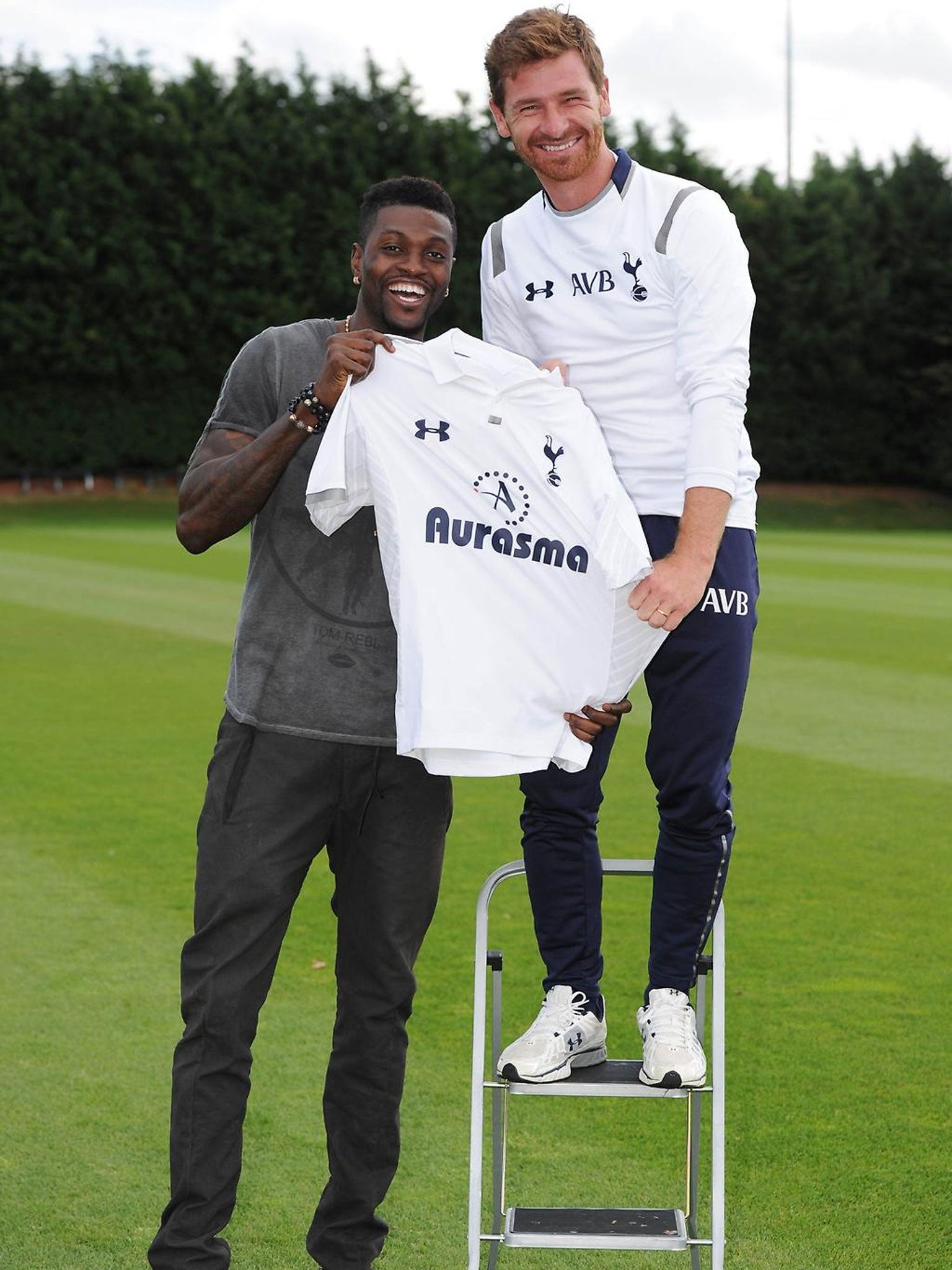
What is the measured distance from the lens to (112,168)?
4206 centimetres

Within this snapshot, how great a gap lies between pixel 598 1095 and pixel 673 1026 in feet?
0.75

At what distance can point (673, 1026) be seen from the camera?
10.5 feet

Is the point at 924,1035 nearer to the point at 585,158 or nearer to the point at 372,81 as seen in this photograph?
the point at 585,158

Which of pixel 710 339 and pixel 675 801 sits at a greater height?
pixel 710 339

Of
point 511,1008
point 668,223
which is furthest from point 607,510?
point 511,1008

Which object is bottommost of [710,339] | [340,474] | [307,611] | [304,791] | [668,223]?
[304,791]

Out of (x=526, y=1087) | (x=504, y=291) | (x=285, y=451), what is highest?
(x=504, y=291)

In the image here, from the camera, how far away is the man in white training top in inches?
122

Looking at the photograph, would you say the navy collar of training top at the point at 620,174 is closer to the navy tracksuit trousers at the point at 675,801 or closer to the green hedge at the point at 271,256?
the navy tracksuit trousers at the point at 675,801

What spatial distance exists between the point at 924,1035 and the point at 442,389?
295cm

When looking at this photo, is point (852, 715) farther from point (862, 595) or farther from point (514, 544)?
point (862, 595)

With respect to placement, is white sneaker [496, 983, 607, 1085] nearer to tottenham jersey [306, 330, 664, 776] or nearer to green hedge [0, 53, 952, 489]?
tottenham jersey [306, 330, 664, 776]

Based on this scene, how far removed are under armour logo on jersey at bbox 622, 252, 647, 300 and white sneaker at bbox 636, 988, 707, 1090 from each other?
1387 millimetres

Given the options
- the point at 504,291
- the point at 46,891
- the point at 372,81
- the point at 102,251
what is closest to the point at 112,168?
the point at 102,251
